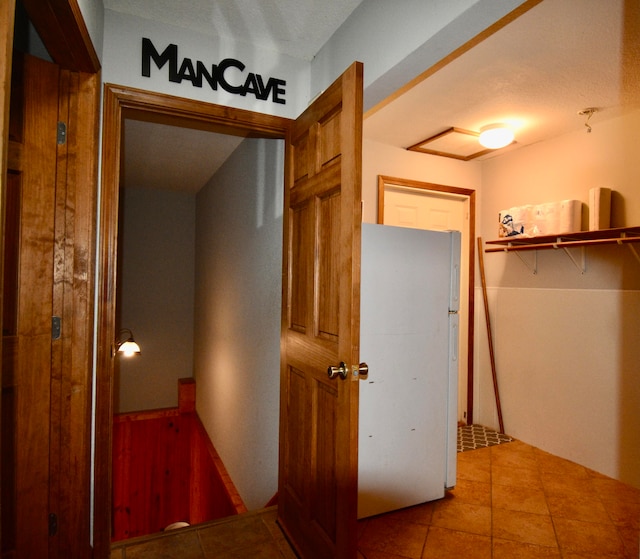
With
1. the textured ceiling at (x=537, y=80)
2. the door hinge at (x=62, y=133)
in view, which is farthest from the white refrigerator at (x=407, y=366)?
the door hinge at (x=62, y=133)

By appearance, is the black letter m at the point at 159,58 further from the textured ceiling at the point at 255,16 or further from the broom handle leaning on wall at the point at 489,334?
the broom handle leaning on wall at the point at 489,334

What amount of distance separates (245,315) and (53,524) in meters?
1.85

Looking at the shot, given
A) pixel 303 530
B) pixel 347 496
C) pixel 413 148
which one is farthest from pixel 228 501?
pixel 413 148

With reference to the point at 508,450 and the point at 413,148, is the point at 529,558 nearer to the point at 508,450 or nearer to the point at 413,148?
the point at 508,450

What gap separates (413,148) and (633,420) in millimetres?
2485

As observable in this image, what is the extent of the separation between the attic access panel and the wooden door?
1.55 metres

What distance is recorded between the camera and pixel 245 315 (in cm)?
336

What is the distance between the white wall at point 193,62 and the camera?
1.91m

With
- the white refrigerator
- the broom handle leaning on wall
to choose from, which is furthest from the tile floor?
the broom handle leaning on wall

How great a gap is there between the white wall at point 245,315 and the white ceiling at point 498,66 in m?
0.65

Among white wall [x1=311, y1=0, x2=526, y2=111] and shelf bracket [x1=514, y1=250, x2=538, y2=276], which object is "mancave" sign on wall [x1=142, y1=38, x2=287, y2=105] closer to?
white wall [x1=311, y1=0, x2=526, y2=111]

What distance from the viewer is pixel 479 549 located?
2.11 m

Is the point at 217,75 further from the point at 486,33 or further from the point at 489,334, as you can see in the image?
the point at 489,334

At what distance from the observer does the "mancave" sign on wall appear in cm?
197
